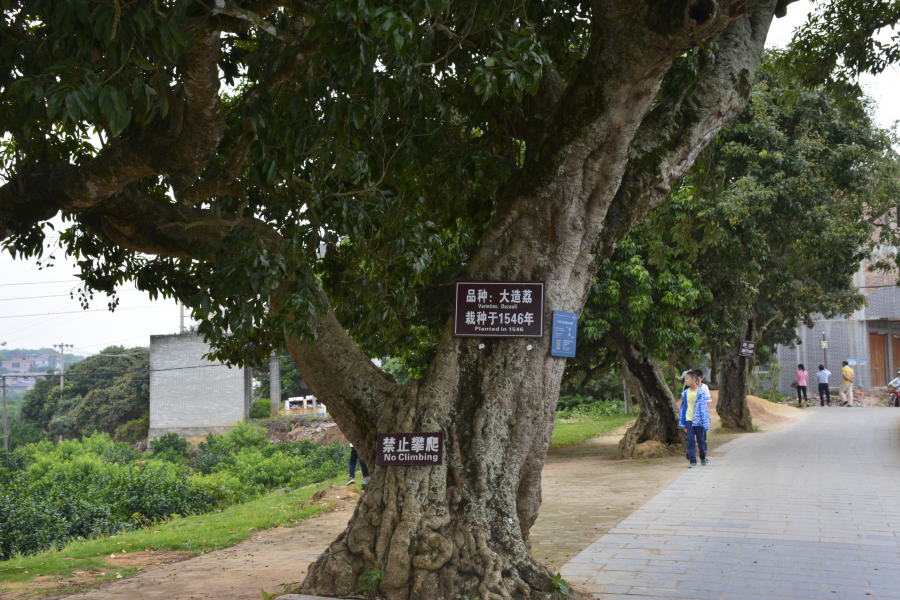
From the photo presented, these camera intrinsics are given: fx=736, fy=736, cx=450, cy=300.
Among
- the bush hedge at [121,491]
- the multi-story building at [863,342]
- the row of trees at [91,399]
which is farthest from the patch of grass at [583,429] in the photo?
the row of trees at [91,399]

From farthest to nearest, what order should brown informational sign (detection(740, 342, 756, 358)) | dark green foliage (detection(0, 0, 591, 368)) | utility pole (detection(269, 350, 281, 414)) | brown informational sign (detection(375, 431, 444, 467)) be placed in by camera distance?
utility pole (detection(269, 350, 281, 414)) < brown informational sign (detection(740, 342, 756, 358)) < brown informational sign (detection(375, 431, 444, 467)) < dark green foliage (detection(0, 0, 591, 368))

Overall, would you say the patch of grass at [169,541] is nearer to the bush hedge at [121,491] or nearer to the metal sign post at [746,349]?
the bush hedge at [121,491]

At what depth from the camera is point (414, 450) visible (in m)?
5.14

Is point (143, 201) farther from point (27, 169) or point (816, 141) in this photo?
point (816, 141)

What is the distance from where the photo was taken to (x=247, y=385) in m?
35.8

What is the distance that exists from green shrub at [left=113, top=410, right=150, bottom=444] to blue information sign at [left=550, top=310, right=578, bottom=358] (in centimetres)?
3506

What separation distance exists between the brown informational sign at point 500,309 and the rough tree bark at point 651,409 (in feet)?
32.5

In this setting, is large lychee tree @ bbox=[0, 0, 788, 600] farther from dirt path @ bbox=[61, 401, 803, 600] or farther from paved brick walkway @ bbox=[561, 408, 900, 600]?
dirt path @ bbox=[61, 401, 803, 600]

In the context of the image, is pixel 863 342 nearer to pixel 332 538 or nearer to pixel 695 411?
pixel 695 411

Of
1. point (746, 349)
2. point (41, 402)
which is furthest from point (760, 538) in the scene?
point (41, 402)

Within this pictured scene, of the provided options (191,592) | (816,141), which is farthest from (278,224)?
(816,141)

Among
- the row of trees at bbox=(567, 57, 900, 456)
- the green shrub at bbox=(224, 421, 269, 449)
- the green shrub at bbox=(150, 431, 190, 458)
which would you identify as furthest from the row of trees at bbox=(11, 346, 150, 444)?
the row of trees at bbox=(567, 57, 900, 456)

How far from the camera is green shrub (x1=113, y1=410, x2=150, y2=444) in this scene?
36.6 m

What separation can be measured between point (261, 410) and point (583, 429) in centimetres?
1821
